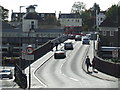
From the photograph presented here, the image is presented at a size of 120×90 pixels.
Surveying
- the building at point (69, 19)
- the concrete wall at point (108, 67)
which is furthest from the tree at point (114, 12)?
the concrete wall at point (108, 67)

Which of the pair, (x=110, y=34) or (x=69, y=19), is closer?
(x=110, y=34)

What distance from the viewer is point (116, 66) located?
28.1 metres

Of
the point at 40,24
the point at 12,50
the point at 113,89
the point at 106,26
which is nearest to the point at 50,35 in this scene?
the point at 12,50

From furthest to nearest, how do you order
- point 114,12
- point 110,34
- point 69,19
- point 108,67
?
point 69,19 → point 114,12 → point 110,34 → point 108,67

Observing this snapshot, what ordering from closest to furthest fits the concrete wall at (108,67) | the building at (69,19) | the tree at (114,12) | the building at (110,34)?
1. the concrete wall at (108,67)
2. the building at (110,34)
3. the tree at (114,12)
4. the building at (69,19)

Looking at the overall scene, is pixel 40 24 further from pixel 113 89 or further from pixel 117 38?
pixel 113 89

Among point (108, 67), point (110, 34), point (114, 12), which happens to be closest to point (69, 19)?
point (114, 12)

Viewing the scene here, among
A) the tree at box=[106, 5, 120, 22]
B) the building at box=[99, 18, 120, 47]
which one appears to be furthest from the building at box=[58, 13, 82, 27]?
the building at box=[99, 18, 120, 47]

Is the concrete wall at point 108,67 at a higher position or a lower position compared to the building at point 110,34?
lower

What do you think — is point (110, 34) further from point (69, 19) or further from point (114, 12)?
point (69, 19)

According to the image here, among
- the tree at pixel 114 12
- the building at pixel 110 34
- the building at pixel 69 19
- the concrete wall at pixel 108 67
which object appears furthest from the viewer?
the building at pixel 69 19

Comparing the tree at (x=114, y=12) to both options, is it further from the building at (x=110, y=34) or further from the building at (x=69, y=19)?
the building at (x=69, y=19)

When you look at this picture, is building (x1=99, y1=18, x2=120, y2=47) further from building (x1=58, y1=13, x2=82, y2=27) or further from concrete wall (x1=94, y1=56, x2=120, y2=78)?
building (x1=58, y1=13, x2=82, y2=27)

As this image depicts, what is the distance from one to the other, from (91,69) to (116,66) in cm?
666
